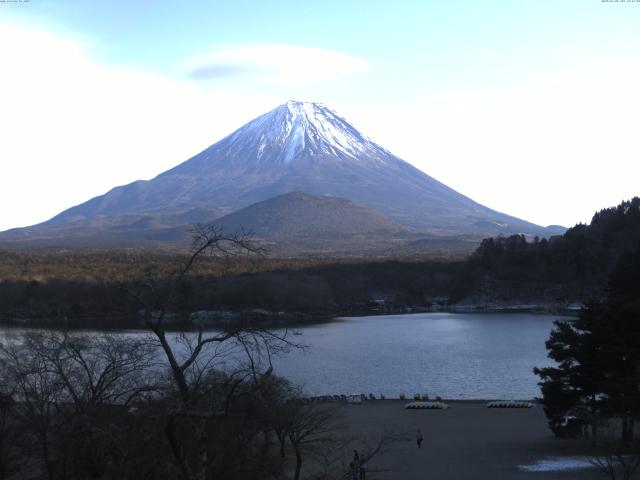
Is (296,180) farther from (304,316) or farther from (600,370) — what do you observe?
(600,370)

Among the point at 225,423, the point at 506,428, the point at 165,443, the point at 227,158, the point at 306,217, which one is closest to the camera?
the point at 165,443

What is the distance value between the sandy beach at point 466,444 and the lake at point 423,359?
2346mm

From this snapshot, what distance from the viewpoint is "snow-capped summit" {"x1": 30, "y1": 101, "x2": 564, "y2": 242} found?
136875mm

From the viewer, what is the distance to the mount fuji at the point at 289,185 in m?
130

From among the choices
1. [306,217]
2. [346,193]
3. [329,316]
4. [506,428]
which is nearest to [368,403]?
[506,428]

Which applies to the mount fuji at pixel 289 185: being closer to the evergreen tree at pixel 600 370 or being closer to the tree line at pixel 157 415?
the evergreen tree at pixel 600 370

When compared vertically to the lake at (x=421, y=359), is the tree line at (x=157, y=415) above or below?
above

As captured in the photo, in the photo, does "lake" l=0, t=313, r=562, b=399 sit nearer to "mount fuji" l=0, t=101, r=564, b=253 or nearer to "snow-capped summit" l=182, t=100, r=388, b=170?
"mount fuji" l=0, t=101, r=564, b=253

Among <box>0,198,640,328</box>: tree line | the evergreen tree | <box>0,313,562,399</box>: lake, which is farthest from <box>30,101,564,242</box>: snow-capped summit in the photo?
the evergreen tree

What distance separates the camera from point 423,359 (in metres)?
29.0

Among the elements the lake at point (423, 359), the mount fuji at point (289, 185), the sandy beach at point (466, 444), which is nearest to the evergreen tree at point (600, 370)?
the sandy beach at point (466, 444)

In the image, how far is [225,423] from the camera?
744 cm

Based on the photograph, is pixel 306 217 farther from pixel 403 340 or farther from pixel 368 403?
pixel 368 403

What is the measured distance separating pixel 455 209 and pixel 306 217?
31677 millimetres
